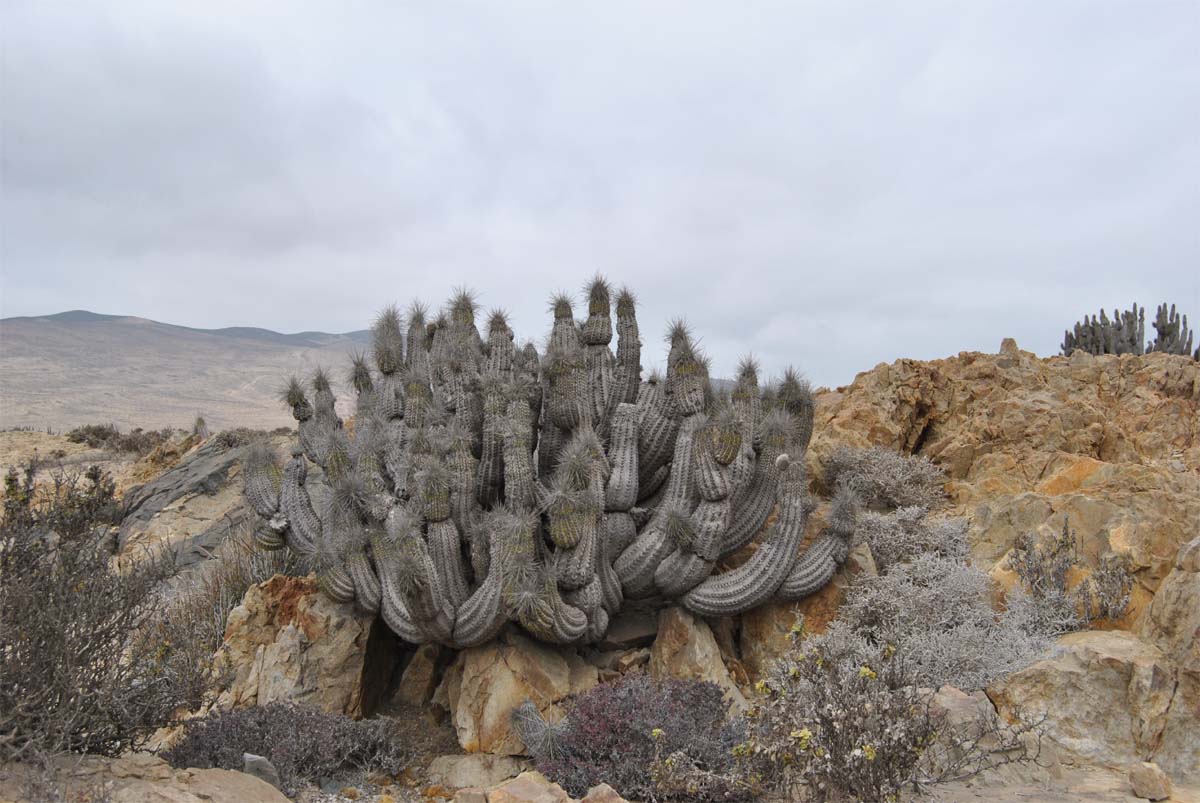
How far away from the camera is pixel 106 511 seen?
19.0ft

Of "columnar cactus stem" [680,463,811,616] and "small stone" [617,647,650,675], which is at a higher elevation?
"columnar cactus stem" [680,463,811,616]

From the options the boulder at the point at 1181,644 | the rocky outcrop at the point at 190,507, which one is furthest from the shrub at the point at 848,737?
the rocky outcrop at the point at 190,507

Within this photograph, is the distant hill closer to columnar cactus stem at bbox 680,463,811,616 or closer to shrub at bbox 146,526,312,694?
shrub at bbox 146,526,312,694

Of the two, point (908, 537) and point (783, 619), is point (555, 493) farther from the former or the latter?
Answer: point (908, 537)

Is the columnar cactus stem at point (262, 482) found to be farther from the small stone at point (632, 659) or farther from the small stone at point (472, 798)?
the small stone at point (472, 798)

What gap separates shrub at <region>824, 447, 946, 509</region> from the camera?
30.4ft

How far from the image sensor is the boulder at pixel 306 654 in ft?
22.9

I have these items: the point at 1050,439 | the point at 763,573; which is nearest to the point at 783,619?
the point at 763,573

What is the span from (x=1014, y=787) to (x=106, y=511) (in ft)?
19.2

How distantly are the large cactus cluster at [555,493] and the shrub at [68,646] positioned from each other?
1.93 meters

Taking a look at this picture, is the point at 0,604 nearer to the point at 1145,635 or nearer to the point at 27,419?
the point at 1145,635

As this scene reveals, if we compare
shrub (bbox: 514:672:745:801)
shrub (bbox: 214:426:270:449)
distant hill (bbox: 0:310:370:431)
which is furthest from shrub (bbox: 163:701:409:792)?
distant hill (bbox: 0:310:370:431)

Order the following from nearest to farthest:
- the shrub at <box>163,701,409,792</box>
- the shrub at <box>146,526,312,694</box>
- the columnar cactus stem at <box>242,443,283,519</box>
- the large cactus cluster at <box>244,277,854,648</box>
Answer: the shrub at <box>163,701,409,792</box>, the large cactus cluster at <box>244,277,854,648</box>, the columnar cactus stem at <box>242,443,283,519</box>, the shrub at <box>146,526,312,694</box>

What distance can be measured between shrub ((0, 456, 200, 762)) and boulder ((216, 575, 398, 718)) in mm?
1780
